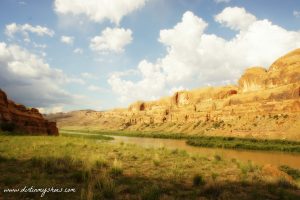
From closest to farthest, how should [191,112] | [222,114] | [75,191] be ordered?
[75,191] → [222,114] → [191,112]

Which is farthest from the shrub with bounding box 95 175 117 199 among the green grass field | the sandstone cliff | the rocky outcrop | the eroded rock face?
the eroded rock face

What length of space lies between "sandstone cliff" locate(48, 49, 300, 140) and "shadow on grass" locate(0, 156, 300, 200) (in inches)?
2087

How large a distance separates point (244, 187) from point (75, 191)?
6147mm

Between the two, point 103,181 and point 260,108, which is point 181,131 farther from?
point 103,181

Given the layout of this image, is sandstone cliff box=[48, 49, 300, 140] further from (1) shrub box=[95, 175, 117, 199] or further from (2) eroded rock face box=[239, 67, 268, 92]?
(1) shrub box=[95, 175, 117, 199]

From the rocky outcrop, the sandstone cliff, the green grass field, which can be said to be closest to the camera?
the green grass field

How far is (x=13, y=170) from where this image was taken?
35.9ft

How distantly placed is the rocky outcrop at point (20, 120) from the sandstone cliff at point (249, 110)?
46631mm

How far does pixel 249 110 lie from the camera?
8219 cm

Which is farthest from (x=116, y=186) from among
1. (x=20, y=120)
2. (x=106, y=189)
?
(x=20, y=120)

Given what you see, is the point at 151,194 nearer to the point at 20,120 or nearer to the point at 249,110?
the point at 20,120

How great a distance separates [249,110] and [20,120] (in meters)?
63.2

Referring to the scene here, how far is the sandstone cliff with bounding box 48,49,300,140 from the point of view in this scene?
224 feet

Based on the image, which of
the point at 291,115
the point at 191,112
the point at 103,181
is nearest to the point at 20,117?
the point at 103,181
